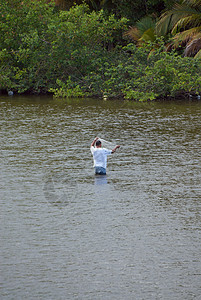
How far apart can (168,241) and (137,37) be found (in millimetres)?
31097

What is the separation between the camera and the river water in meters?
7.26

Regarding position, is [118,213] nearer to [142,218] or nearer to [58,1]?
[142,218]

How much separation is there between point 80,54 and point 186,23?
766 cm

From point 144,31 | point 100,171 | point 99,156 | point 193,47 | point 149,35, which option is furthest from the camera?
point 144,31

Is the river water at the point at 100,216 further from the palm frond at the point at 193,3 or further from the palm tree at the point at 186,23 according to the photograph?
the palm frond at the point at 193,3

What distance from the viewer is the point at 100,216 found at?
10156 mm

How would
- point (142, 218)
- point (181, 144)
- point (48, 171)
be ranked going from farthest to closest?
point (181, 144) → point (48, 171) → point (142, 218)

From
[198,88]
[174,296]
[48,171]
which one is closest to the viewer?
[174,296]

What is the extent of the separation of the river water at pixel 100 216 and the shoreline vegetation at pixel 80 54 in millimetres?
13346

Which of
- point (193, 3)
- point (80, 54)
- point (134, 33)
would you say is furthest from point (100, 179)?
point (134, 33)

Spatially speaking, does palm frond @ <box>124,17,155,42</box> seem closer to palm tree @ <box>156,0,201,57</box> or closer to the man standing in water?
palm tree @ <box>156,0,201,57</box>

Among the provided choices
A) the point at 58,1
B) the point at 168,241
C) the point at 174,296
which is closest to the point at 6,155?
the point at 168,241

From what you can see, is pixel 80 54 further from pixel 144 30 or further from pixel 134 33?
pixel 144 30

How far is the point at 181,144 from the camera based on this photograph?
18.2 metres
